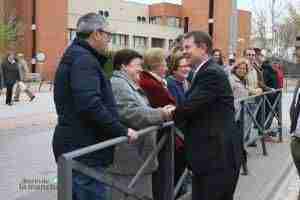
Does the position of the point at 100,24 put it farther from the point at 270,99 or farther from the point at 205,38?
Answer: the point at 270,99

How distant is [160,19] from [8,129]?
7420 cm

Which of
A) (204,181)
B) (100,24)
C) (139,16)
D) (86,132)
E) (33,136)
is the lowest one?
(33,136)

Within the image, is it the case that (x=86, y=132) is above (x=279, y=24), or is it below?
below

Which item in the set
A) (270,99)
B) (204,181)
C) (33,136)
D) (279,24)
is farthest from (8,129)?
(279,24)

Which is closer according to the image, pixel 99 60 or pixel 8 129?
pixel 99 60

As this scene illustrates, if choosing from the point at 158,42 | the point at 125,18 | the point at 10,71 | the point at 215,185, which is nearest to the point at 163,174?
the point at 215,185

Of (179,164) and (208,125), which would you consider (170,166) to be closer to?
(179,164)

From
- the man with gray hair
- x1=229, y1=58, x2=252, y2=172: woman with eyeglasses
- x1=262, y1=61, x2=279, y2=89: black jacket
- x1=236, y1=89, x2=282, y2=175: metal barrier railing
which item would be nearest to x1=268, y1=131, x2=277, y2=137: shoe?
x1=236, y1=89, x2=282, y2=175: metal barrier railing

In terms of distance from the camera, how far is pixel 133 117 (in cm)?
438

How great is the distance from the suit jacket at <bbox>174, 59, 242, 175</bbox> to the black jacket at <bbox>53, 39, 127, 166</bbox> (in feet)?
1.77

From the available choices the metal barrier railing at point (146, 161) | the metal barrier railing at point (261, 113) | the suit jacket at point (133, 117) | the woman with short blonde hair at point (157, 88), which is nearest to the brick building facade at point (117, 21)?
the metal barrier railing at point (261, 113)

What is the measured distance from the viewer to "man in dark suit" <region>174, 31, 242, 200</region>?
3.98 m

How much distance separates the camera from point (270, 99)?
10742mm

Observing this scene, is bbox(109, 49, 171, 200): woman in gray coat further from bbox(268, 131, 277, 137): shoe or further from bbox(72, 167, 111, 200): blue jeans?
bbox(268, 131, 277, 137): shoe
